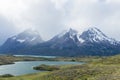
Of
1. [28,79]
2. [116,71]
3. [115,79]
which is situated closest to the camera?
[115,79]

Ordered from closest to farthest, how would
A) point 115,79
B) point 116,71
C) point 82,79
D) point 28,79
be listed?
point 115,79 < point 82,79 < point 116,71 < point 28,79

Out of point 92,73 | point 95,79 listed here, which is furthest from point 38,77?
point 95,79

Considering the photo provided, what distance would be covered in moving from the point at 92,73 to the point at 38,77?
17.1 m

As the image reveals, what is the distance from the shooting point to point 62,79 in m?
72.6

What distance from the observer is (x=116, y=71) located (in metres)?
73.4

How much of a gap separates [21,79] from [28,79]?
209 centimetres

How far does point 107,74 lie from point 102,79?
264 inches

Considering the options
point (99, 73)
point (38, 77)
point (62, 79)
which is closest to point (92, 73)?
point (99, 73)

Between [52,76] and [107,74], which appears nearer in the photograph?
[107,74]

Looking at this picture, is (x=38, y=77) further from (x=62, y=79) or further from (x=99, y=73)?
(x=99, y=73)

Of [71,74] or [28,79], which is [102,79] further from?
[28,79]

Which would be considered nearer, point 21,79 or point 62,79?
point 62,79

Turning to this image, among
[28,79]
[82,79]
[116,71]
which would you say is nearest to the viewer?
[82,79]

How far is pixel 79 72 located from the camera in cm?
7688
